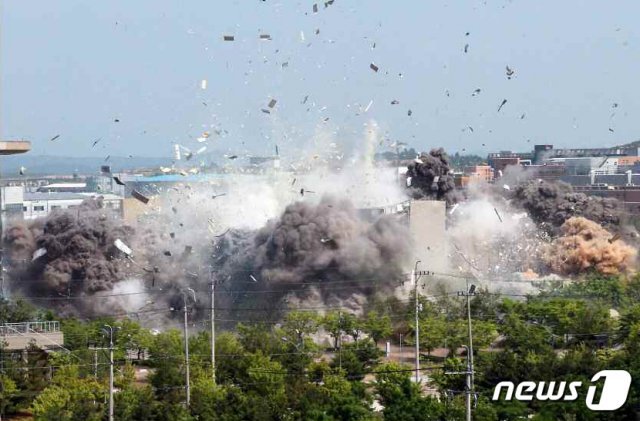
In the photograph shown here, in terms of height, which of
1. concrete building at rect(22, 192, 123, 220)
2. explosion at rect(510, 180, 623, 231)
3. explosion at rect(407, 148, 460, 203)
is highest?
explosion at rect(407, 148, 460, 203)

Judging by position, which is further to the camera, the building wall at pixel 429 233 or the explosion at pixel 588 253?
the explosion at pixel 588 253

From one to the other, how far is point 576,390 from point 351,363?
8.43m

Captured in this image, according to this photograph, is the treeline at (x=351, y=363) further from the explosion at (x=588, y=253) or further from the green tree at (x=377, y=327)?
the explosion at (x=588, y=253)

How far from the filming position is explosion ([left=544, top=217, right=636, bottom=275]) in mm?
45906

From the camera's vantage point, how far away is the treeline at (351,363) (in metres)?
21.6

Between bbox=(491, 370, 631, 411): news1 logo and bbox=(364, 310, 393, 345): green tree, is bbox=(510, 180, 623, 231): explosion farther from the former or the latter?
bbox=(491, 370, 631, 411): news1 logo

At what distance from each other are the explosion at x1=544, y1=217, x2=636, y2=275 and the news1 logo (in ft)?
75.0

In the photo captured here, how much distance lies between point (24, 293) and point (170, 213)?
31.4ft

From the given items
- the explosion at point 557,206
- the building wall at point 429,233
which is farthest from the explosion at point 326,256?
the explosion at point 557,206

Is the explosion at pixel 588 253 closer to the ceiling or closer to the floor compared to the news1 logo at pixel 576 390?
closer to the floor

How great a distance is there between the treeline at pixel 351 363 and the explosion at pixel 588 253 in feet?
15.4

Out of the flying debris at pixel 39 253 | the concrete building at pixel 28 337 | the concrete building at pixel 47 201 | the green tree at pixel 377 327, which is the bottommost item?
the green tree at pixel 377 327

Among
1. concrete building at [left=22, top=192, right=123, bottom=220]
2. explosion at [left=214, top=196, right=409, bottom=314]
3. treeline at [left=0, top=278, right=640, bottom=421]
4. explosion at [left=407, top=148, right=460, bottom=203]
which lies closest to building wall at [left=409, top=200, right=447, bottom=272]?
explosion at [left=214, top=196, right=409, bottom=314]

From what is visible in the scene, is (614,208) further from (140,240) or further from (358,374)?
(358,374)
